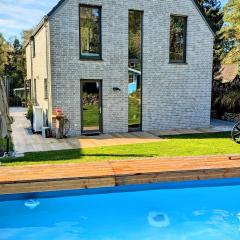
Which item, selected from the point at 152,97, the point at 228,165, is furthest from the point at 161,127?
the point at 228,165

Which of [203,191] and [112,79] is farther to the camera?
[112,79]

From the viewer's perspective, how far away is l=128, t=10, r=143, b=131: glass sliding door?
14169 mm

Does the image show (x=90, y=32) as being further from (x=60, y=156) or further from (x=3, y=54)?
(x=3, y=54)

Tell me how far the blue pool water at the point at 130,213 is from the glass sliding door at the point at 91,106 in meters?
7.49

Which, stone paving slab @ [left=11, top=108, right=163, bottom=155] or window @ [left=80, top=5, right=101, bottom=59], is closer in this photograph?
stone paving slab @ [left=11, top=108, right=163, bottom=155]

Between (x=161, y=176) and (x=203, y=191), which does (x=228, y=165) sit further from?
(x=161, y=176)

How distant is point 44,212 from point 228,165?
392cm

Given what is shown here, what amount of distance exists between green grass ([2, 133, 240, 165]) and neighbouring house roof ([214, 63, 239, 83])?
1072 cm

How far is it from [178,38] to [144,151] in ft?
23.1

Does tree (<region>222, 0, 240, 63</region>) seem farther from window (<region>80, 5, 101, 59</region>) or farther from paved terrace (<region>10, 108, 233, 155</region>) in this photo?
window (<region>80, 5, 101, 59</region>)

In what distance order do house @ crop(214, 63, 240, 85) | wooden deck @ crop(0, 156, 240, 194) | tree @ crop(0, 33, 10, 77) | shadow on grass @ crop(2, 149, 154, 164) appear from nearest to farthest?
1. wooden deck @ crop(0, 156, 240, 194)
2. shadow on grass @ crop(2, 149, 154, 164)
3. house @ crop(214, 63, 240, 85)
4. tree @ crop(0, 33, 10, 77)

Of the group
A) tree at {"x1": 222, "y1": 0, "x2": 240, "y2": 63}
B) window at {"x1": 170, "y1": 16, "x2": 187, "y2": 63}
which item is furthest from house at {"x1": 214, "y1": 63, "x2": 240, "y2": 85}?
window at {"x1": 170, "y1": 16, "x2": 187, "y2": 63}

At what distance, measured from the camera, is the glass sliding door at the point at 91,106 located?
537 inches

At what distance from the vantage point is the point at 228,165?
23.2ft
